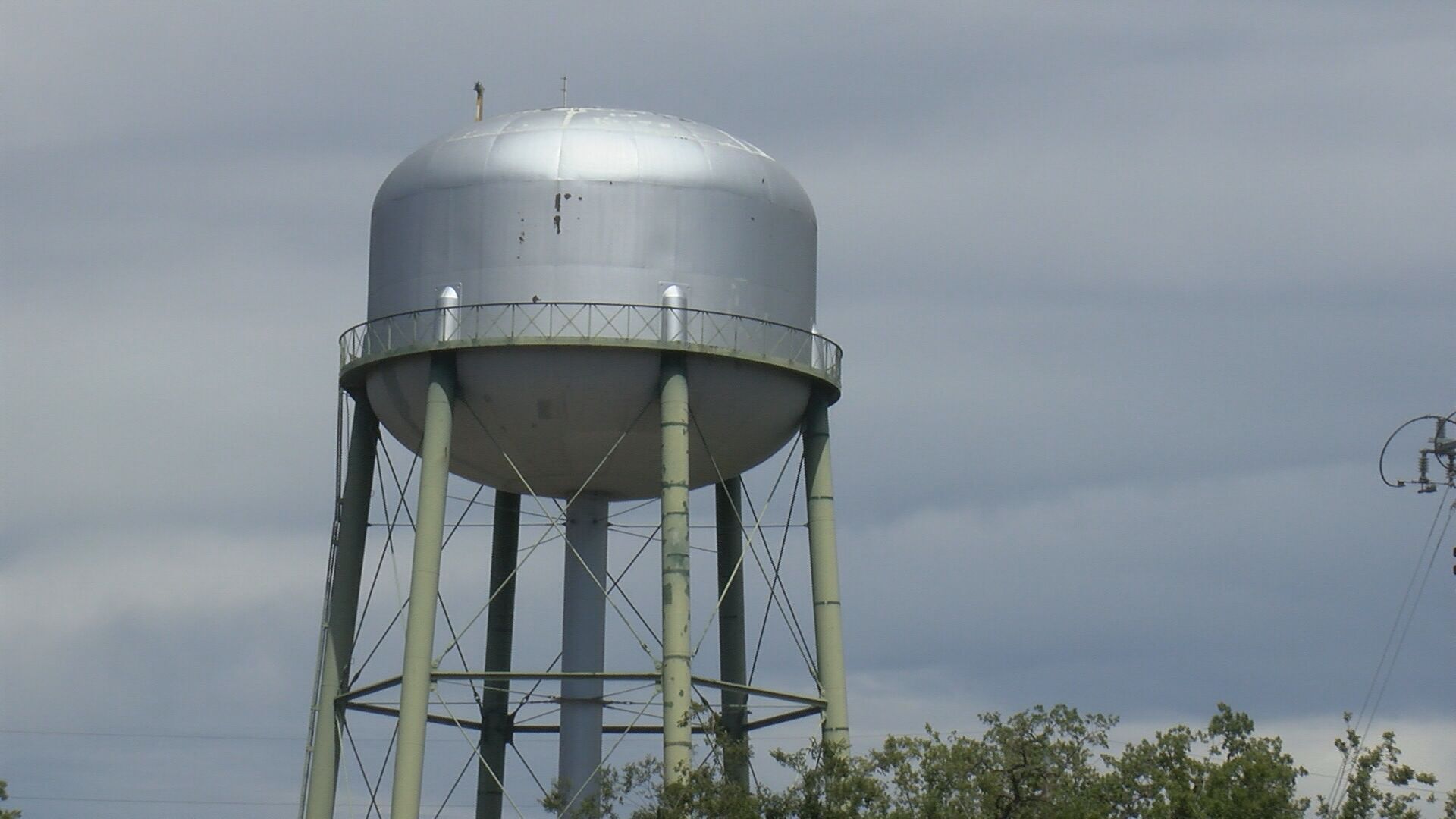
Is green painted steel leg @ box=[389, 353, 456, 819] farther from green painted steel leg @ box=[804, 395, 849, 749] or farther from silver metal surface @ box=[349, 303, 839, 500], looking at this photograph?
green painted steel leg @ box=[804, 395, 849, 749]

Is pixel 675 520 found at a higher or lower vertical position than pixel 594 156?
lower

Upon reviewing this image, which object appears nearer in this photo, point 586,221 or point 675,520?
point 675,520

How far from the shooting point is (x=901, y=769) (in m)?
39.2

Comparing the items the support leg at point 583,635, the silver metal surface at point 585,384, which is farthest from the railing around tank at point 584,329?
the support leg at point 583,635

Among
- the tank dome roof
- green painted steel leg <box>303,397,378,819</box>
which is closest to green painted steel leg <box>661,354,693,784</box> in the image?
the tank dome roof

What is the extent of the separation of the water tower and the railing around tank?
0.04m

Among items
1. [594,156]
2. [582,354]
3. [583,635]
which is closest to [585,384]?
[582,354]

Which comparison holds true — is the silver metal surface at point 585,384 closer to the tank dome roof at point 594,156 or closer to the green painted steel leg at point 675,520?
the green painted steel leg at point 675,520

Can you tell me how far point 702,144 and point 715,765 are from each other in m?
9.82

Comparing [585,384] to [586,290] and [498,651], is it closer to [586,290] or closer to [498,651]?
[586,290]

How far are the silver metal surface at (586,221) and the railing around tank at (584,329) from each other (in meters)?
0.20

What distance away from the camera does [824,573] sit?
44312mm

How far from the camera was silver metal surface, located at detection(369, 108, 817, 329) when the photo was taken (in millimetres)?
42688

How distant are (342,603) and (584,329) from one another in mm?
6539
